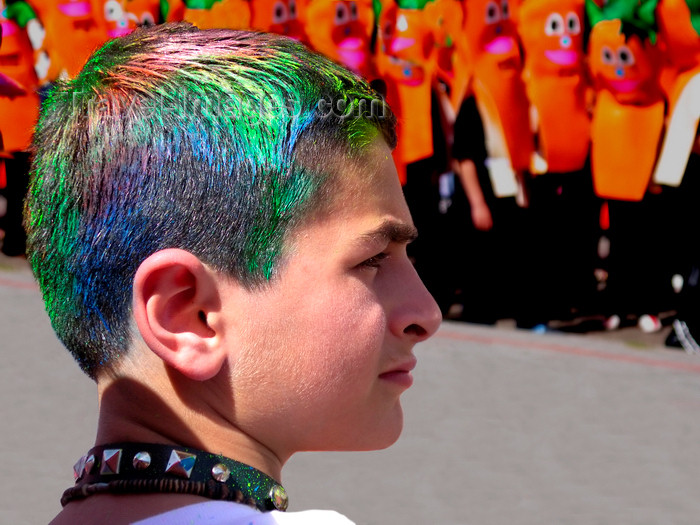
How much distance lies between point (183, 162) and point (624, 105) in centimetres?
474

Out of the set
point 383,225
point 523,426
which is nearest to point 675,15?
point 523,426

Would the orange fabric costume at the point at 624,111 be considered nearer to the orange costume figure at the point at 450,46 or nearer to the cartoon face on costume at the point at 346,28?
the orange costume figure at the point at 450,46

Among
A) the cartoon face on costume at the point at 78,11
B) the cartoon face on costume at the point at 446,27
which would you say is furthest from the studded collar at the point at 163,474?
the cartoon face on costume at the point at 78,11

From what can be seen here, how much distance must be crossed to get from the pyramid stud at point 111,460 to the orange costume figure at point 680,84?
4829mm

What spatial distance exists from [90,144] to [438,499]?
2.86 metres

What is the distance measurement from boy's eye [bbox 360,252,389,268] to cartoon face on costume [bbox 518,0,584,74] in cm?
460

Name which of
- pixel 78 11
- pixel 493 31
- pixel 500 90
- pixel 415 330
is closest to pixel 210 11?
pixel 78 11

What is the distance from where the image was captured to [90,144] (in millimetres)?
1075

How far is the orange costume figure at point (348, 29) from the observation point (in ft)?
19.6

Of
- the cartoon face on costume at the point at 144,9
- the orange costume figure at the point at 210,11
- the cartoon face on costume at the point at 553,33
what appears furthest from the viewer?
the cartoon face on costume at the point at 144,9

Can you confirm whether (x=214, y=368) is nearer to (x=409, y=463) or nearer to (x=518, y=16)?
(x=409, y=463)

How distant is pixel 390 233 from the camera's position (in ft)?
3.65

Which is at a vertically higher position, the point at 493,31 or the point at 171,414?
the point at 171,414

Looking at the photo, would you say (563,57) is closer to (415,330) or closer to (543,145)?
(543,145)
